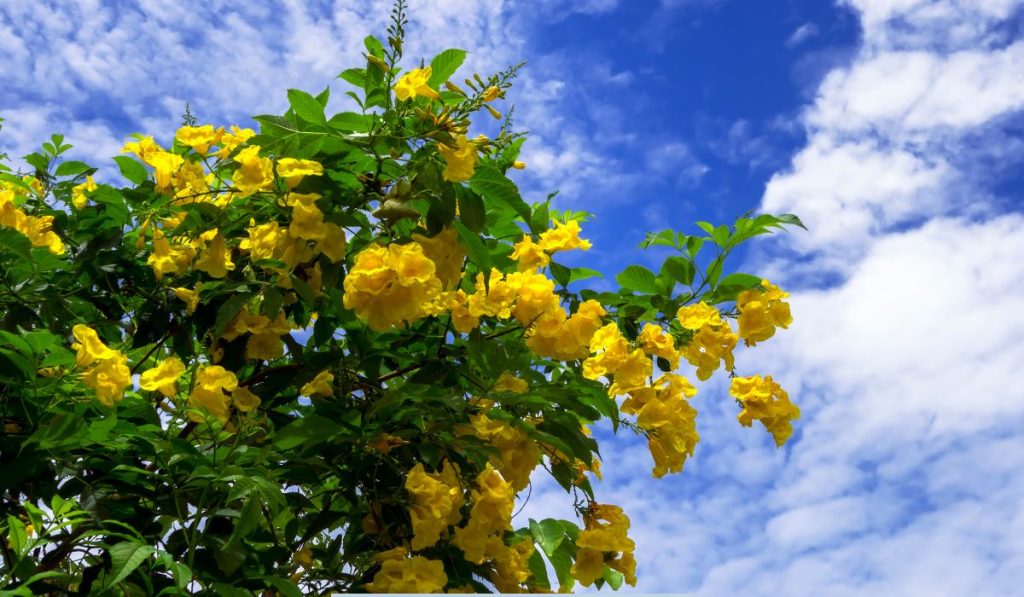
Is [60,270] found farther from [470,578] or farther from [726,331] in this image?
[726,331]

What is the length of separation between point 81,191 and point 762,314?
213cm

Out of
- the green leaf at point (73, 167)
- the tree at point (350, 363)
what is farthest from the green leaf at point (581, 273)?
the green leaf at point (73, 167)

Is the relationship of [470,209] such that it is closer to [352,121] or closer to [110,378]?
[352,121]

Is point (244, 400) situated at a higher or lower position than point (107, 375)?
higher

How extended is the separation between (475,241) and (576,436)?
566mm

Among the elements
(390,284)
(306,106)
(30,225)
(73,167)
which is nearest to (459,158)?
(390,284)

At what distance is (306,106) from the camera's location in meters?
2.13

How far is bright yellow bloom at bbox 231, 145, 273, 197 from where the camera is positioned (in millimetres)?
1979

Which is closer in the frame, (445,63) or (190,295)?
(445,63)

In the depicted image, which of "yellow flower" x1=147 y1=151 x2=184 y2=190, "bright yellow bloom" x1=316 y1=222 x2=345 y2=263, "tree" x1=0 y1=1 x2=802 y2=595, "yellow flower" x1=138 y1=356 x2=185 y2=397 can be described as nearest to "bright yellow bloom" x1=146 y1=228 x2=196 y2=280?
"tree" x1=0 y1=1 x2=802 y2=595

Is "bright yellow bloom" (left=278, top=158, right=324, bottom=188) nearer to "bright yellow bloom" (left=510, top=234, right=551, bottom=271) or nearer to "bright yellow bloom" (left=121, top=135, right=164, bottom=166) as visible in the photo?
"bright yellow bloom" (left=510, top=234, right=551, bottom=271)

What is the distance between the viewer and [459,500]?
6.93ft

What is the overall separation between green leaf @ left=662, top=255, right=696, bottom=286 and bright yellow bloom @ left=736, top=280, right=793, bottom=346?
13 cm

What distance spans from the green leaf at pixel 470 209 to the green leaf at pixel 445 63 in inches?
11.0
